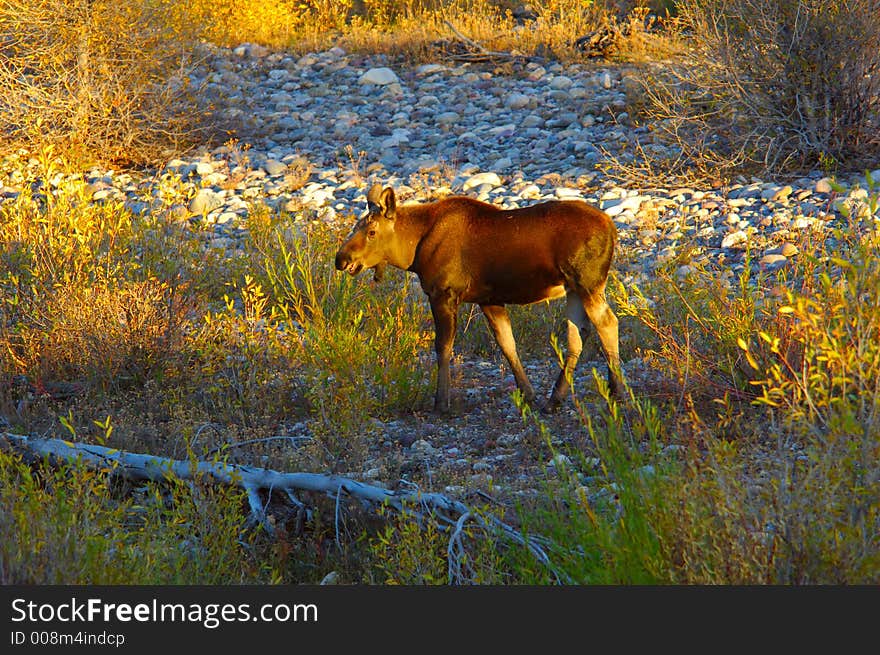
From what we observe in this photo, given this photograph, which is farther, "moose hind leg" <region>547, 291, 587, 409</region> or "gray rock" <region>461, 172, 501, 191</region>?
"gray rock" <region>461, 172, 501, 191</region>

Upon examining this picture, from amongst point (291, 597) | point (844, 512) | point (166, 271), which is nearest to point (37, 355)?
point (166, 271)

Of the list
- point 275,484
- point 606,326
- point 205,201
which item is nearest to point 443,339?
point 606,326

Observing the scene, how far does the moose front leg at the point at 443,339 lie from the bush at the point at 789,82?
5.99 metres

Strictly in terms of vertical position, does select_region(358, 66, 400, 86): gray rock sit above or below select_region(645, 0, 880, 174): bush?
below

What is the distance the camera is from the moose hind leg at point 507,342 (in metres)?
7.29

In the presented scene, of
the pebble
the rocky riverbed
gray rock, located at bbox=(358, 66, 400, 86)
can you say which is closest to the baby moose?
the rocky riverbed

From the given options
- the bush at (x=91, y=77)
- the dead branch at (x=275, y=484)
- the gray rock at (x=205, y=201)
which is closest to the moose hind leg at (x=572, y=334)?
the dead branch at (x=275, y=484)

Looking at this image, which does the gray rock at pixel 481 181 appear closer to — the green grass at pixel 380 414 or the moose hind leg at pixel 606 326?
the green grass at pixel 380 414

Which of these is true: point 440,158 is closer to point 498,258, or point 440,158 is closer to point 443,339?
point 443,339

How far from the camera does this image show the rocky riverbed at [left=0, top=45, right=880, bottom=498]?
784cm

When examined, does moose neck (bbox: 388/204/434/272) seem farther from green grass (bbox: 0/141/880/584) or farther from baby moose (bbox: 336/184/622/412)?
green grass (bbox: 0/141/880/584)

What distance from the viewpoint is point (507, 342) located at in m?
7.32

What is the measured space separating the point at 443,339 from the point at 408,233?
2.48 ft

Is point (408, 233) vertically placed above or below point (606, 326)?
above
